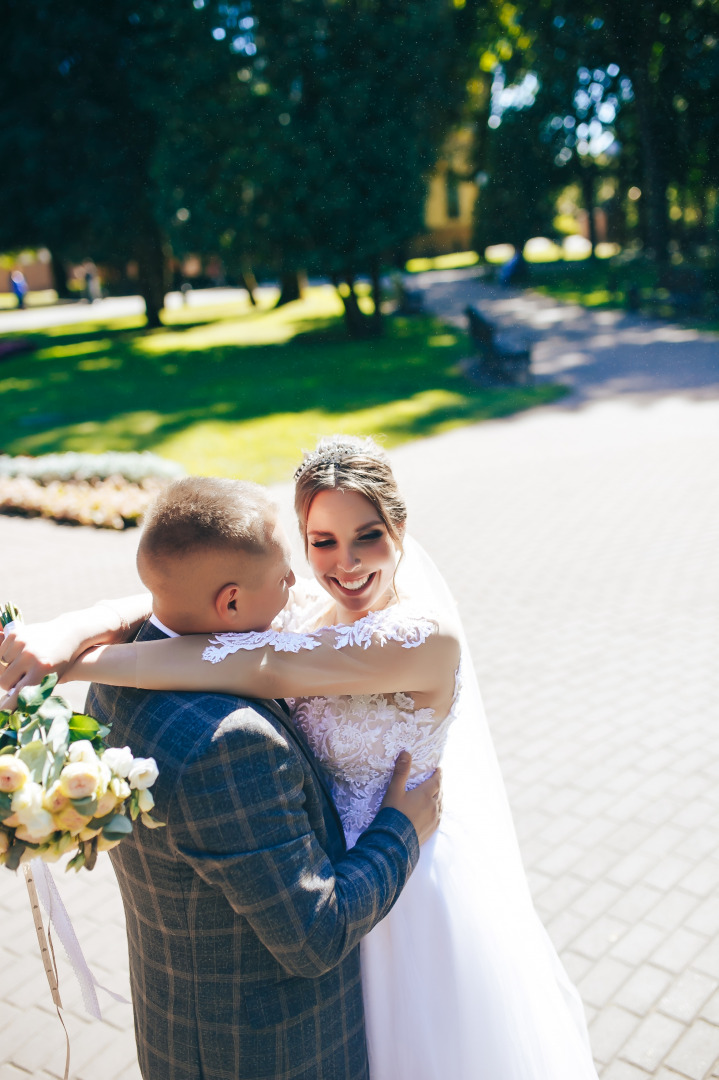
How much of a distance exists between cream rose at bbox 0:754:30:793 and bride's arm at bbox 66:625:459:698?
30 cm

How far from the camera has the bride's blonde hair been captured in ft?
7.21

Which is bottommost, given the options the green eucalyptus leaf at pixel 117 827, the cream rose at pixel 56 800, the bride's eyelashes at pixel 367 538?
the green eucalyptus leaf at pixel 117 827

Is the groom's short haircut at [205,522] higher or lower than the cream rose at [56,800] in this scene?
higher

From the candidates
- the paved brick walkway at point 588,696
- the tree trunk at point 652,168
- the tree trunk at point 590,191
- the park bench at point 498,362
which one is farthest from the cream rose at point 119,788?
the tree trunk at point 590,191

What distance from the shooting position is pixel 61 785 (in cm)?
138

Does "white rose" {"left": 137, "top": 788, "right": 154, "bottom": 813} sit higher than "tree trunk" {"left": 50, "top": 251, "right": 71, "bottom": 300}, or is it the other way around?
"tree trunk" {"left": 50, "top": 251, "right": 71, "bottom": 300}

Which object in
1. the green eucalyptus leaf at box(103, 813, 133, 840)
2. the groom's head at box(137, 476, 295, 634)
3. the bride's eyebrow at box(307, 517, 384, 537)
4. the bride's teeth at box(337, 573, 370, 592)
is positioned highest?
the groom's head at box(137, 476, 295, 634)

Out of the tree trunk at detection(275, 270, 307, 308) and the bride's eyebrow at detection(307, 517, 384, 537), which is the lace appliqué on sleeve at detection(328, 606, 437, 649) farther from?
the tree trunk at detection(275, 270, 307, 308)

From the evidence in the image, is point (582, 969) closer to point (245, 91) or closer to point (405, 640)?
point (405, 640)

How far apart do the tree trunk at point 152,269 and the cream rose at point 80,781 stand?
30.6 m

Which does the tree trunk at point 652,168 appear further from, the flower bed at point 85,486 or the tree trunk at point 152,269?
the flower bed at point 85,486

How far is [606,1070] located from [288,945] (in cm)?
212

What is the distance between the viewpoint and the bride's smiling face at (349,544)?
2.19 m

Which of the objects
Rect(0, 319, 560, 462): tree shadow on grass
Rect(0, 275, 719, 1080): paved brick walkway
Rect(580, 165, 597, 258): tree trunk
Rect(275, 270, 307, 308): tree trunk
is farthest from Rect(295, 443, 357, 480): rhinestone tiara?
Rect(580, 165, 597, 258): tree trunk
